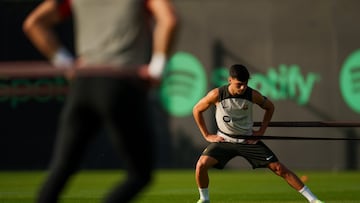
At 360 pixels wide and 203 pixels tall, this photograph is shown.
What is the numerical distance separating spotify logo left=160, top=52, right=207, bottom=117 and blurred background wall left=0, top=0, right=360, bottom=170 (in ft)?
0.07

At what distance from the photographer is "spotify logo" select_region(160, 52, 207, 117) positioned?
21375 mm

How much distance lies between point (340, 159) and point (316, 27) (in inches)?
116

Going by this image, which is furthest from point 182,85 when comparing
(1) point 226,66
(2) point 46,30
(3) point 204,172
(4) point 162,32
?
(4) point 162,32

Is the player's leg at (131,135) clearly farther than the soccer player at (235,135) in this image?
No

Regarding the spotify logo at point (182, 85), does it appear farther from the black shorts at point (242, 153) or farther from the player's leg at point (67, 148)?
the player's leg at point (67, 148)

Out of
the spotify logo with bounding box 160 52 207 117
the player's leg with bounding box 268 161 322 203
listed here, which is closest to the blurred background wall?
the spotify logo with bounding box 160 52 207 117

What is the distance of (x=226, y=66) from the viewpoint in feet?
70.0

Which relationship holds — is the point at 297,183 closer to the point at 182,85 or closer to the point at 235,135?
the point at 235,135

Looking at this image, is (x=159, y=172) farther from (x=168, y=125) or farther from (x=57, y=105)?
(x=57, y=105)

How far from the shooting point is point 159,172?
2066 centimetres

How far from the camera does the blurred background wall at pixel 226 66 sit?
21.3m

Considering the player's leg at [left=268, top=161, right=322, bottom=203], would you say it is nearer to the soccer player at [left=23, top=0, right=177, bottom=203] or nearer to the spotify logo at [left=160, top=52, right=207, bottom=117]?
the soccer player at [left=23, top=0, right=177, bottom=203]

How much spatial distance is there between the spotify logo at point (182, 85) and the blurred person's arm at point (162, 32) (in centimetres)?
1550

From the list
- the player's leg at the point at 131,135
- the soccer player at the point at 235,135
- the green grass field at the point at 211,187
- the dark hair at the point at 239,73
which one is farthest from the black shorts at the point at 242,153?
the player's leg at the point at 131,135
